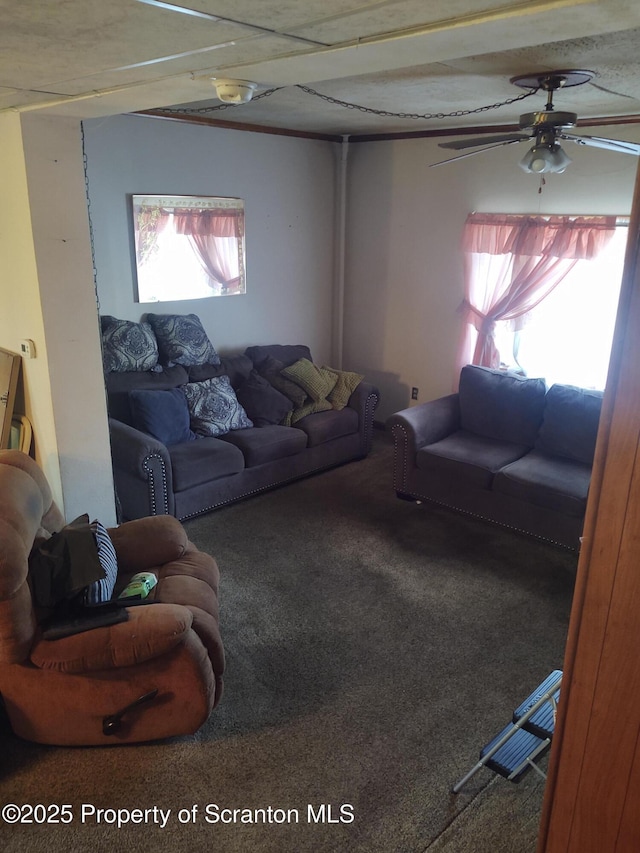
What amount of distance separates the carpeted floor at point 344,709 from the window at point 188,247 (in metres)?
1.85

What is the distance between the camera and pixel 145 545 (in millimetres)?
2930

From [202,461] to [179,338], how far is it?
3.50 ft

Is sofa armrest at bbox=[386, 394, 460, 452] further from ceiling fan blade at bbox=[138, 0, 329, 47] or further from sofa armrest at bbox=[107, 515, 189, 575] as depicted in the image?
ceiling fan blade at bbox=[138, 0, 329, 47]

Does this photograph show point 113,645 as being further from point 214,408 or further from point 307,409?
point 307,409

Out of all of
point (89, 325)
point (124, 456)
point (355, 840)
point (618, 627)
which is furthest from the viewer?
point (124, 456)

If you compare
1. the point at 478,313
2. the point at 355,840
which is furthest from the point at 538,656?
the point at 478,313

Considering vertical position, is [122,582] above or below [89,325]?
below

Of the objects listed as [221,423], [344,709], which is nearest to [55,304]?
[221,423]

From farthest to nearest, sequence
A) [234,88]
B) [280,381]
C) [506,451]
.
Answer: [280,381]
[506,451]
[234,88]

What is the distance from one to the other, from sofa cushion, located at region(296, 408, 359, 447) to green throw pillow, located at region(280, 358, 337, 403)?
17 cm

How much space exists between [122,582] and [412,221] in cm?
403

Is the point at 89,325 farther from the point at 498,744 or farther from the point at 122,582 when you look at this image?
the point at 498,744

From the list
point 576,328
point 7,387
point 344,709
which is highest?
point 576,328

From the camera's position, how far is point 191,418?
4574 millimetres
